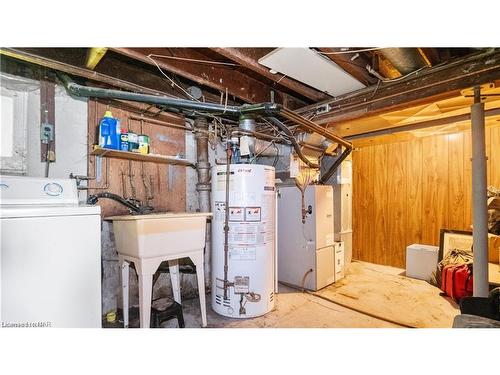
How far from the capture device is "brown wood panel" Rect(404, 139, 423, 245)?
3.68 metres

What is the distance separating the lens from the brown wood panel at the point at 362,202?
4.20 meters

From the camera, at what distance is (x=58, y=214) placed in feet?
4.00

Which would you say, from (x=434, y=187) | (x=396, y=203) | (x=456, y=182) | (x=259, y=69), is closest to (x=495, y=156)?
(x=456, y=182)

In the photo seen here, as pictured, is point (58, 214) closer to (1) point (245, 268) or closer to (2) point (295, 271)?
(1) point (245, 268)

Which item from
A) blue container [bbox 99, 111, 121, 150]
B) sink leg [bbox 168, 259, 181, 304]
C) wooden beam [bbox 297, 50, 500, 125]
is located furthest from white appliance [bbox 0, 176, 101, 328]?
wooden beam [bbox 297, 50, 500, 125]

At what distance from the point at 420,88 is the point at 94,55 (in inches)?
92.8

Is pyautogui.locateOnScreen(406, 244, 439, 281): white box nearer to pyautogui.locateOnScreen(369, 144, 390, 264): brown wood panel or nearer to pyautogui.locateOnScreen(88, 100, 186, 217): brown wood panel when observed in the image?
pyautogui.locateOnScreen(369, 144, 390, 264): brown wood panel

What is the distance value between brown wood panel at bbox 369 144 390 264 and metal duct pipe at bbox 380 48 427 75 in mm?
2450

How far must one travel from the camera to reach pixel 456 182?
3.38 metres

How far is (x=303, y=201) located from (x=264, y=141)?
35.5 inches

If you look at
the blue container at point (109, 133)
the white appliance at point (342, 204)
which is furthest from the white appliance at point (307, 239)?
the blue container at point (109, 133)

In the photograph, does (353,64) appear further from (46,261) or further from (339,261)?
(339,261)

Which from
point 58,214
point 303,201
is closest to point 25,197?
point 58,214
